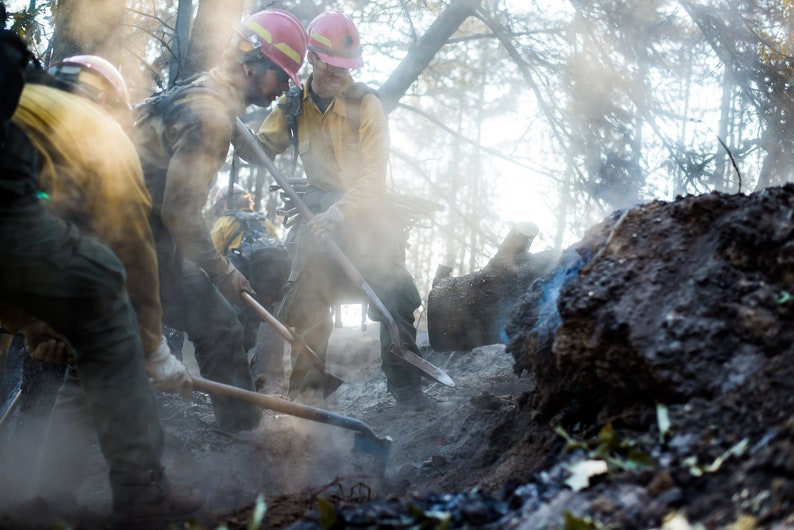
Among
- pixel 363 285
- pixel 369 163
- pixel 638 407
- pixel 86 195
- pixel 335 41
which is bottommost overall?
pixel 638 407

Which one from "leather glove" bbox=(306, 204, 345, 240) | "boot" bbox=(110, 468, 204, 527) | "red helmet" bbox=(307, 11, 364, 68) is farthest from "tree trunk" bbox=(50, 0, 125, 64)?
"boot" bbox=(110, 468, 204, 527)

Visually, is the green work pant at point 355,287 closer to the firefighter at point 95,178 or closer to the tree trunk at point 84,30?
the firefighter at point 95,178

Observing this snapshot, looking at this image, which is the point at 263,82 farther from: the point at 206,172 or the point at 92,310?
the point at 92,310

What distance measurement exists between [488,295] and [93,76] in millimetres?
3045

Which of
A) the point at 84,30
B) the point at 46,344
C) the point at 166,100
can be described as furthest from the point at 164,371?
the point at 84,30

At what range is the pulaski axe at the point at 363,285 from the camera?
4.59 meters

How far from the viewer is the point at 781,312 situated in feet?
6.68

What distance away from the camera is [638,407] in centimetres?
222

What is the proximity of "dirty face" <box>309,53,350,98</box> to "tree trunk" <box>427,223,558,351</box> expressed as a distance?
1.76 meters

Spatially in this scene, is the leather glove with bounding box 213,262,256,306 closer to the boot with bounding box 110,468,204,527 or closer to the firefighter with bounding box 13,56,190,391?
the firefighter with bounding box 13,56,190,391

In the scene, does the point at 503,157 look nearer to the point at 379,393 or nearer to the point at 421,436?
the point at 379,393

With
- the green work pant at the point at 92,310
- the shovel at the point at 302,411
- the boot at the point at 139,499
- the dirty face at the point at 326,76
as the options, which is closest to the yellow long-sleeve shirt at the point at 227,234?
the dirty face at the point at 326,76

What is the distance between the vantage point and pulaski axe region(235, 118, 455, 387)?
4586mm

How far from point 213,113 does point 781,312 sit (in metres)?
2.99
